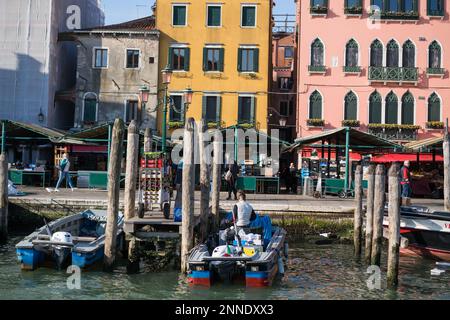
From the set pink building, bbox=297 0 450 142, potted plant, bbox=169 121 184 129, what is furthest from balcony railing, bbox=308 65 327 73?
potted plant, bbox=169 121 184 129

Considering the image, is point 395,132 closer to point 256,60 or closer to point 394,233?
point 256,60

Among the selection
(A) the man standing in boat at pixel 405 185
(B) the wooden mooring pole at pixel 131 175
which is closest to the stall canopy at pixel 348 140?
(A) the man standing in boat at pixel 405 185

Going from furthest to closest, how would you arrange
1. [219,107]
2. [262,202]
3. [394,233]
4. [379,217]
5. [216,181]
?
[219,107]
[262,202]
[216,181]
[379,217]
[394,233]

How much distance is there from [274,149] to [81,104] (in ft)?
36.2

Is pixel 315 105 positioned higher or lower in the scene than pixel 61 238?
higher

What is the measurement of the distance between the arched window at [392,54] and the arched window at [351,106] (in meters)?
2.27

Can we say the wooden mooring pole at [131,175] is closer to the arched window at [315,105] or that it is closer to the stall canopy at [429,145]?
the stall canopy at [429,145]

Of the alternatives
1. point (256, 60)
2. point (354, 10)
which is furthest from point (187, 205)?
point (354, 10)

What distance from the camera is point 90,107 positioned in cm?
3425

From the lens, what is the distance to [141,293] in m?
13.1

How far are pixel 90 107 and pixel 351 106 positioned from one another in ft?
42.8

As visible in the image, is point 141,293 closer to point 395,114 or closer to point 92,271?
point 92,271

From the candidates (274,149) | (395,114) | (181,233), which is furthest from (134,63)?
(181,233)

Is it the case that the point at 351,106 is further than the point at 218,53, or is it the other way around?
the point at 218,53
